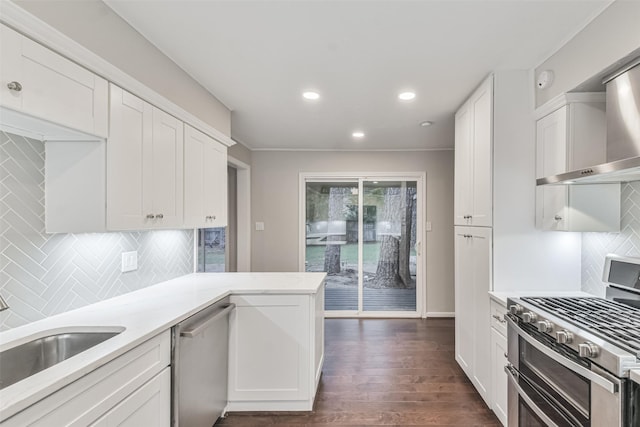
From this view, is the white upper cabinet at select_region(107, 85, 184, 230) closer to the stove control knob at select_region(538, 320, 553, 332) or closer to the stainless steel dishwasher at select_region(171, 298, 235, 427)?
the stainless steel dishwasher at select_region(171, 298, 235, 427)

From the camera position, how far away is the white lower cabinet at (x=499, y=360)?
2135mm

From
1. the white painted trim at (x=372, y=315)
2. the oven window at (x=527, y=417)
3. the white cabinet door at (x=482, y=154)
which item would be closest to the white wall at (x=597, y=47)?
the white cabinet door at (x=482, y=154)

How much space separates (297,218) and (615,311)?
3.83 metres

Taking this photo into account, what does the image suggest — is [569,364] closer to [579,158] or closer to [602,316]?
[602,316]

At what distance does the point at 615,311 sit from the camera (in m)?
1.65

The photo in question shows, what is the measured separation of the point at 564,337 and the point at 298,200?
12.8 feet

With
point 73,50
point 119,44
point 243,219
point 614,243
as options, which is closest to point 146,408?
point 73,50

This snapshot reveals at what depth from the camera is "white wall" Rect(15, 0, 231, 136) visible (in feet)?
4.50

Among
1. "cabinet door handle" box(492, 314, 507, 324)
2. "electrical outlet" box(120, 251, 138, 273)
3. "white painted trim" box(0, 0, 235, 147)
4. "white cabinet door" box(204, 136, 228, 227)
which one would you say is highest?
"white painted trim" box(0, 0, 235, 147)

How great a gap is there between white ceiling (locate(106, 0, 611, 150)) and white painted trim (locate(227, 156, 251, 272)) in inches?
72.5

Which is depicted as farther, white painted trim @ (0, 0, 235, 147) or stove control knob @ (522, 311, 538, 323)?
stove control knob @ (522, 311, 538, 323)

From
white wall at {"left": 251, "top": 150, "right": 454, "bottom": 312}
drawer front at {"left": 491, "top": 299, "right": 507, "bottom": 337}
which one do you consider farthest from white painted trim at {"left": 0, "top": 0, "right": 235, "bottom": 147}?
white wall at {"left": 251, "top": 150, "right": 454, "bottom": 312}

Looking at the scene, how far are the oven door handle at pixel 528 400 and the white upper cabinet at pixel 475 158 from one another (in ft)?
3.11

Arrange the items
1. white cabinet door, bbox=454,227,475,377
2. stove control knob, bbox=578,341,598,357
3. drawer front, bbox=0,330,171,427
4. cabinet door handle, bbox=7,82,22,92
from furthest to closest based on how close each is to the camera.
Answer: white cabinet door, bbox=454,227,475,377
stove control knob, bbox=578,341,598,357
cabinet door handle, bbox=7,82,22,92
drawer front, bbox=0,330,171,427
